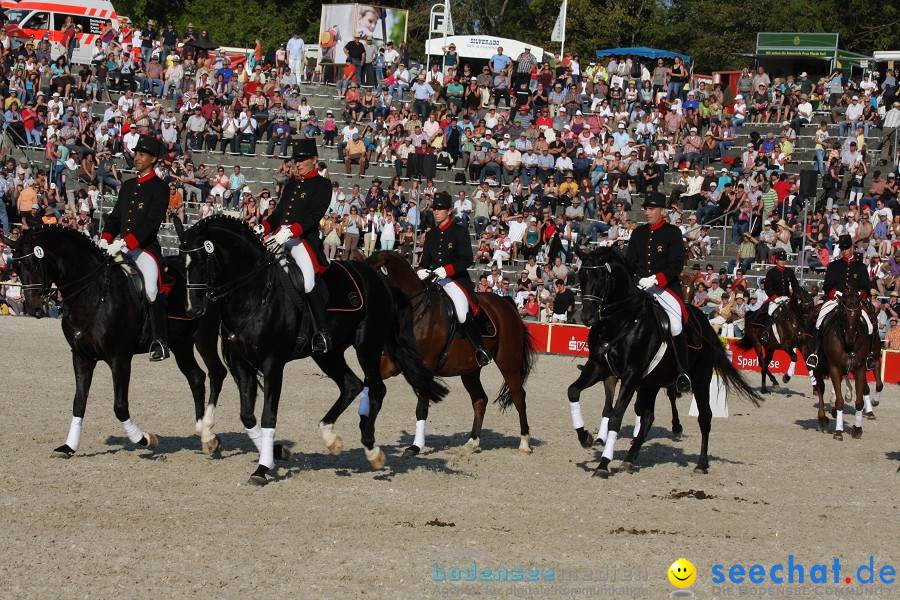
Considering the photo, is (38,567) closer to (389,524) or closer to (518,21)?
(389,524)

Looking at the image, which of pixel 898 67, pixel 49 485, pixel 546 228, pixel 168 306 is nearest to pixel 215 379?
pixel 168 306

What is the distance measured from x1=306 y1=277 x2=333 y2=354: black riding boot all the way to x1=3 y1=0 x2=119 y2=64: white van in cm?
3371

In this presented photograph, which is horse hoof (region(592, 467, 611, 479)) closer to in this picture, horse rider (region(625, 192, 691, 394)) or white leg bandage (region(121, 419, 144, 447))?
horse rider (region(625, 192, 691, 394))

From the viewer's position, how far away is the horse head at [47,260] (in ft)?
38.9

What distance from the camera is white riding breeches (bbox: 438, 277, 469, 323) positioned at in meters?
14.1

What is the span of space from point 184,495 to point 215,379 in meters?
2.97

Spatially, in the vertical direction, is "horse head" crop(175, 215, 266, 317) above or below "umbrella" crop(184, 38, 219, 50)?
below

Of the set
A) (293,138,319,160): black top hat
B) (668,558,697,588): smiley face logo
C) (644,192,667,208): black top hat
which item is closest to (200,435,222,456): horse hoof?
(293,138,319,160): black top hat

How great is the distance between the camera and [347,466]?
41.7 ft

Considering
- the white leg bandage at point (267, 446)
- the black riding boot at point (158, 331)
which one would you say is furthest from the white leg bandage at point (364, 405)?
the black riding boot at point (158, 331)

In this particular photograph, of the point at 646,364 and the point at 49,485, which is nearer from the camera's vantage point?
the point at 49,485

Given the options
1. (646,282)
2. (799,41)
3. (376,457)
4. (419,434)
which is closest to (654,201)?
(646,282)

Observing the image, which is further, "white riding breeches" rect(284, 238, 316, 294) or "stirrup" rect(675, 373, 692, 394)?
"stirrup" rect(675, 373, 692, 394)

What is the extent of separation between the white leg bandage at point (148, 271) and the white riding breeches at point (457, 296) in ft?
11.4
